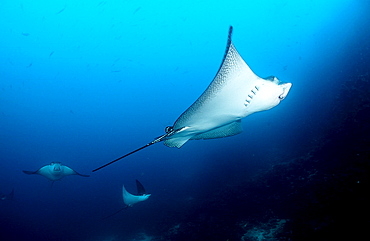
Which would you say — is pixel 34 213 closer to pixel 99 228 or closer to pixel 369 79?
pixel 99 228

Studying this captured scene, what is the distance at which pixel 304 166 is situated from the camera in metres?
7.27

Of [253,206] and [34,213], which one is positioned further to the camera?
[34,213]

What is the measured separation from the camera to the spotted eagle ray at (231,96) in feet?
7.43

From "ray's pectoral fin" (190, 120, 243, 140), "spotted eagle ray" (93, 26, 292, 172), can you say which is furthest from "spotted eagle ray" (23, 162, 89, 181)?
"spotted eagle ray" (93, 26, 292, 172)

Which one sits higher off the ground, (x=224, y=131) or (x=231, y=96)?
(x=224, y=131)

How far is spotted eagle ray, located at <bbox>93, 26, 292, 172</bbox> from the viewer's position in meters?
2.27

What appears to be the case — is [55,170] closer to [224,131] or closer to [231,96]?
[224,131]

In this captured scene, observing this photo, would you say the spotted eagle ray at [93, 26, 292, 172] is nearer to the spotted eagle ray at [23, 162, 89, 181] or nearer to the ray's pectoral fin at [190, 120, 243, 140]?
the ray's pectoral fin at [190, 120, 243, 140]

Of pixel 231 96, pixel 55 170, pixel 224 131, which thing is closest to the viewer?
pixel 231 96

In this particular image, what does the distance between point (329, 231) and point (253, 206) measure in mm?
2672

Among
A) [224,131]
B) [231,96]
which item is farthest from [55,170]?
[231,96]

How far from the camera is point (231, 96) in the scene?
2.60 m

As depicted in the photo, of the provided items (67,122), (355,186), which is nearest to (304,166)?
(355,186)

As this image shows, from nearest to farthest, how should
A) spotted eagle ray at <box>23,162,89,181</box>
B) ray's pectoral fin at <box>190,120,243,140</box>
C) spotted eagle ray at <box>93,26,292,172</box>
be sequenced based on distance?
spotted eagle ray at <box>93,26,292,172</box> < ray's pectoral fin at <box>190,120,243,140</box> < spotted eagle ray at <box>23,162,89,181</box>
